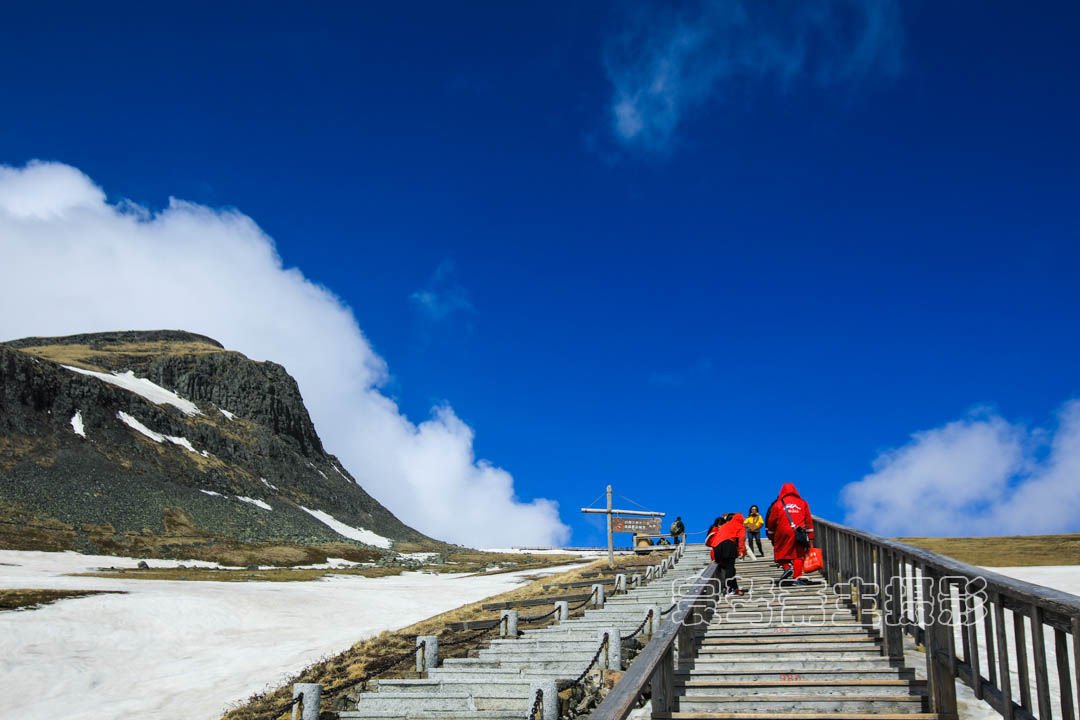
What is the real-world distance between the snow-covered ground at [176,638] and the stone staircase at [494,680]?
913 centimetres

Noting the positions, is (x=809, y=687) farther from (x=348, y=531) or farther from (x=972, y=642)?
(x=348, y=531)

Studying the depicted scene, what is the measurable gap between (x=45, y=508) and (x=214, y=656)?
61.8 m

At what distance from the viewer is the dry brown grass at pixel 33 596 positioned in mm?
30062

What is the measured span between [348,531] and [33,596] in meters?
81.4

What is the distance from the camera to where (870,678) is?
24.5 feet

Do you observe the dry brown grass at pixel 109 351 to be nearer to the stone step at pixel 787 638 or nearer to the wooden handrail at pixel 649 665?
the stone step at pixel 787 638

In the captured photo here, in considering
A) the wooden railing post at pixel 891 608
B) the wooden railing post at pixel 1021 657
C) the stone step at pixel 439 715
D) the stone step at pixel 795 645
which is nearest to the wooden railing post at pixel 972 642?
the wooden railing post at pixel 1021 657

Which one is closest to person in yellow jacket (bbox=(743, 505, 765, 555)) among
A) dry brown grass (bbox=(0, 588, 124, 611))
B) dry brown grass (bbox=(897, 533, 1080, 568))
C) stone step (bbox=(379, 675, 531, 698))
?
dry brown grass (bbox=(897, 533, 1080, 568))

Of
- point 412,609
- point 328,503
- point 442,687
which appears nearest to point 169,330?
point 328,503

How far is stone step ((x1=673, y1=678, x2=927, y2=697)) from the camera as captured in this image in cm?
700

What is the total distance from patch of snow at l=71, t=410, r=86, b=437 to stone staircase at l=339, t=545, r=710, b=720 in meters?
100

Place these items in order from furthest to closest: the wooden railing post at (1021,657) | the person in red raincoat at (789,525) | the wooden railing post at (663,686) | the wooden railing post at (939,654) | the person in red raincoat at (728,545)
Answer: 1. the person in red raincoat at (789,525)
2. the person in red raincoat at (728,545)
3. the wooden railing post at (663,686)
4. the wooden railing post at (939,654)
5. the wooden railing post at (1021,657)

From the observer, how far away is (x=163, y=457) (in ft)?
339

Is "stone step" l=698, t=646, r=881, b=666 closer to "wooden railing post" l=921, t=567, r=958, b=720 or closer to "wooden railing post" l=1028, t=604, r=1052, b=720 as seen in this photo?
"wooden railing post" l=921, t=567, r=958, b=720
